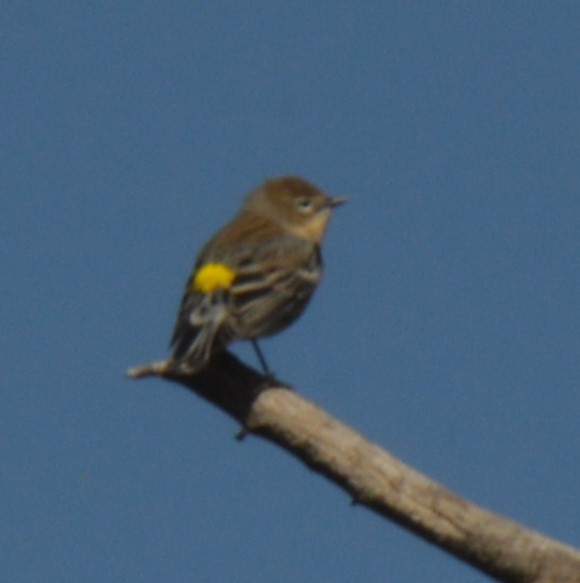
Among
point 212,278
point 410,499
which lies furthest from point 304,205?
point 410,499

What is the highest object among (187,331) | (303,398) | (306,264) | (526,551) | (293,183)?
(293,183)

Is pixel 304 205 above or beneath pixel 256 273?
above

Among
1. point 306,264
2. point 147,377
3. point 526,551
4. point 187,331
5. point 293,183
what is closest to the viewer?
point 526,551

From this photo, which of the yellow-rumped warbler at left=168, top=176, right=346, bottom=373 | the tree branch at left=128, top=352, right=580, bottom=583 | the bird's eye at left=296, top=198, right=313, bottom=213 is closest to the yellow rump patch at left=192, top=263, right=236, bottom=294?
the yellow-rumped warbler at left=168, top=176, right=346, bottom=373

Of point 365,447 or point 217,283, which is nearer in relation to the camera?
point 365,447

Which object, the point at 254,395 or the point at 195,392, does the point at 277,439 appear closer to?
the point at 254,395

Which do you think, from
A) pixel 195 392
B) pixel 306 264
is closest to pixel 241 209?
pixel 306 264

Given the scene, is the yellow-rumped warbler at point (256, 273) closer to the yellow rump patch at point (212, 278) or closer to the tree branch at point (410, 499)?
the yellow rump patch at point (212, 278)

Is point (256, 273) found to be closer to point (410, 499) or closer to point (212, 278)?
point (212, 278)
